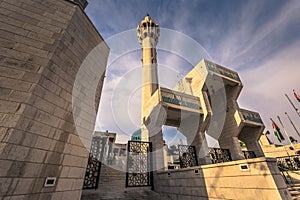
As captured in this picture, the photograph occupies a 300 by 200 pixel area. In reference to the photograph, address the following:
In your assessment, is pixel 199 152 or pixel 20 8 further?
pixel 199 152

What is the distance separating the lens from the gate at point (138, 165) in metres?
8.00

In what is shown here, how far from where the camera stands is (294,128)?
1966cm

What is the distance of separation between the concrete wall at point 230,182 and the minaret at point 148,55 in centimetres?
767

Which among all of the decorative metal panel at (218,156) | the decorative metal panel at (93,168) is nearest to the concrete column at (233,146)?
the decorative metal panel at (218,156)

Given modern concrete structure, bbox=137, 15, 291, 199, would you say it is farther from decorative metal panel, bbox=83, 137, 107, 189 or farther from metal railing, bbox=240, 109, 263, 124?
decorative metal panel, bbox=83, 137, 107, 189

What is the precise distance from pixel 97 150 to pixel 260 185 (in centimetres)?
687

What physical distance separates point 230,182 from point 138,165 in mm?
5516

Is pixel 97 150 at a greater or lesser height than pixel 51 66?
lesser

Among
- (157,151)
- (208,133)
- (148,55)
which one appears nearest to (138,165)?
(157,151)

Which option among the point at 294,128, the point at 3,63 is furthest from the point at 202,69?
the point at 294,128

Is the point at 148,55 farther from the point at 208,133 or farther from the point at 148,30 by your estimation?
the point at 208,133

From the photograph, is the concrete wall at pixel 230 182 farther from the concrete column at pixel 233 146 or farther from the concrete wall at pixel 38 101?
the concrete column at pixel 233 146

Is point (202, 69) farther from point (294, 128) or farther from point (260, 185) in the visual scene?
point (294, 128)

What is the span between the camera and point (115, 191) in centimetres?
675
